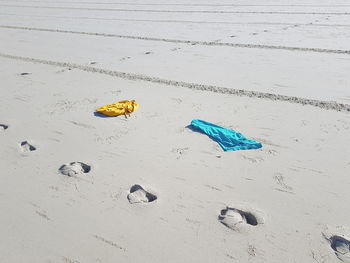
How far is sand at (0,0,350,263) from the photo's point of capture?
206cm

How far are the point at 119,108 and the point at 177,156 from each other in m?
1.24

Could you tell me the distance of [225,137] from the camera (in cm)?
315

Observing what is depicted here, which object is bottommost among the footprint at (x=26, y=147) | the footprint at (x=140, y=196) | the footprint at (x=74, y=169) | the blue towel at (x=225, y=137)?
the footprint at (x=26, y=147)

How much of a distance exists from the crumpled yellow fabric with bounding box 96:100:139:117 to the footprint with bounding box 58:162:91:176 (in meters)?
1.03

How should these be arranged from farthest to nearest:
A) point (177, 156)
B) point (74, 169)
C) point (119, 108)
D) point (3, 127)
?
point (119, 108) → point (3, 127) → point (177, 156) → point (74, 169)

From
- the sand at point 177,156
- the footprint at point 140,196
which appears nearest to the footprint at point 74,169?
the sand at point 177,156

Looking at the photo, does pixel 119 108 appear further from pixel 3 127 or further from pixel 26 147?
pixel 3 127

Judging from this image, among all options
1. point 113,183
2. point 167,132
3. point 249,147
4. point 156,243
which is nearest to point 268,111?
point 249,147

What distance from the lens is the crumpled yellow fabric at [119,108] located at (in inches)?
148

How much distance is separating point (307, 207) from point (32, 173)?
89.0 inches

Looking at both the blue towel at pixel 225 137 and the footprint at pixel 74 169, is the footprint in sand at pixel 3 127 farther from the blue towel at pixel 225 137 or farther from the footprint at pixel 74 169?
the blue towel at pixel 225 137

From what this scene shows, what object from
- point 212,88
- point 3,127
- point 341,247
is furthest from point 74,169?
point 212,88

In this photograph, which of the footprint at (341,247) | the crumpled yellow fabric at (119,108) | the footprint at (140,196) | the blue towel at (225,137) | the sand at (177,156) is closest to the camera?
the footprint at (341,247)

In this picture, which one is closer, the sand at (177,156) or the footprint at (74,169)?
the sand at (177,156)
